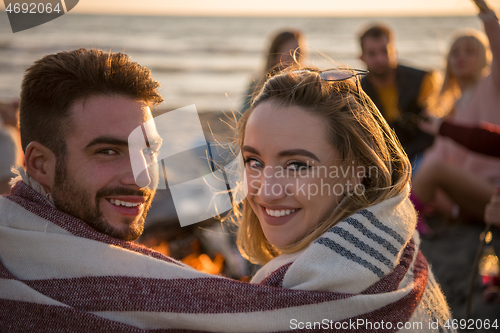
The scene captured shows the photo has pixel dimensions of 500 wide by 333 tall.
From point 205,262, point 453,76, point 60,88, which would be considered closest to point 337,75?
point 60,88

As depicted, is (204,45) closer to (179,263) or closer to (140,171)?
(140,171)

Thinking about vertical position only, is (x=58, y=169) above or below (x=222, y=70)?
above

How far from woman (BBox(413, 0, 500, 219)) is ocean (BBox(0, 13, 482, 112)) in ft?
11.0

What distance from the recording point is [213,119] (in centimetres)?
1015

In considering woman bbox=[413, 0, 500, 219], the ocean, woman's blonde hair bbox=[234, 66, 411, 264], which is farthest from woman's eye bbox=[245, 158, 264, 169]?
the ocean

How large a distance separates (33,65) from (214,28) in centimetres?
3063

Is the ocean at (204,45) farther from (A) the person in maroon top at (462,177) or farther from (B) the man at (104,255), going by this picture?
(B) the man at (104,255)

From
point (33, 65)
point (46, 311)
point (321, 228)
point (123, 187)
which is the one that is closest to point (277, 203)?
point (321, 228)

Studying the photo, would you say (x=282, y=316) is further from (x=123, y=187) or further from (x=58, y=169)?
(x=58, y=169)

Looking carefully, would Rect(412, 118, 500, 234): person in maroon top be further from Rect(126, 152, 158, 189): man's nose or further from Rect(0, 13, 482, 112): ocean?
Rect(0, 13, 482, 112): ocean

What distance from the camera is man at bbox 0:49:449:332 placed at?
138cm

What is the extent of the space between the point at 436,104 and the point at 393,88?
66cm

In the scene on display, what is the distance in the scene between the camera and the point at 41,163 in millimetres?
1622

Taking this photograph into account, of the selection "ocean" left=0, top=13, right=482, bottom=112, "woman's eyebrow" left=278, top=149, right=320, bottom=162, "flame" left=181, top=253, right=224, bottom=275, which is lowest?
"ocean" left=0, top=13, right=482, bottom=112
